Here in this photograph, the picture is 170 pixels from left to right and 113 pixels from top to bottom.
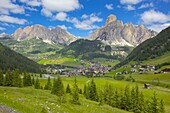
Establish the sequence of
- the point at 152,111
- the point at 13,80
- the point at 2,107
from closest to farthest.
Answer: the point at 2,107 < the point at 152,111 < the point at 13,80

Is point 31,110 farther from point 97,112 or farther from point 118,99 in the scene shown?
point 118,99

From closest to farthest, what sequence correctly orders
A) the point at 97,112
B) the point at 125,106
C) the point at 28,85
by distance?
the point at 97,112, the point at 125,106, the point at 28,85

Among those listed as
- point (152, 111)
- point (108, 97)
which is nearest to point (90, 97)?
point (108, 97)

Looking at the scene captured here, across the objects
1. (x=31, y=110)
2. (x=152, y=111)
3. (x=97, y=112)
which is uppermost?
(x=31, y=110)

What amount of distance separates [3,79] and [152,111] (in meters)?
84.7

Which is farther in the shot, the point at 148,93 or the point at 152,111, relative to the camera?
the point at 148,93

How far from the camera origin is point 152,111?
3250 inches

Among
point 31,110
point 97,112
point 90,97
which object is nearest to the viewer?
point 31,110

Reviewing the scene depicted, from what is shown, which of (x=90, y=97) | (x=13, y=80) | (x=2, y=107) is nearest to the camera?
(x=2, y=107)

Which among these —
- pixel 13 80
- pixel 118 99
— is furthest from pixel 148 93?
pixel 13 80

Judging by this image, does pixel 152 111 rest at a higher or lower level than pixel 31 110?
lower

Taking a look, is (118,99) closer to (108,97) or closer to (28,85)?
(108,97)

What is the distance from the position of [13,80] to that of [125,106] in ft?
221

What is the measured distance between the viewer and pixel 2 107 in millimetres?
31734
